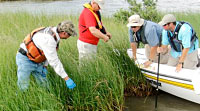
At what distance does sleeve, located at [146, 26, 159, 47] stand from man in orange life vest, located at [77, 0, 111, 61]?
2.17 ft

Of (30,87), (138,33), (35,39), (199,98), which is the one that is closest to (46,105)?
(30,87)

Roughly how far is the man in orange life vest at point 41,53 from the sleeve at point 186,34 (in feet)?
5.49

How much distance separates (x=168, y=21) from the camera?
11.9ft

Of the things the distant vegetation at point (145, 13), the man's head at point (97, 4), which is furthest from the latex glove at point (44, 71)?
the distant vegetation at point (145, 13)

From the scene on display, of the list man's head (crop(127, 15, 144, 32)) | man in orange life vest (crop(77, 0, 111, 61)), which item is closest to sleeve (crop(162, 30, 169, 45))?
man's head (crop(127, 15, 144, 32))

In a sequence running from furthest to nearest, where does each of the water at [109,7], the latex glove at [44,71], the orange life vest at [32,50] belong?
the water at [109,7] < the latex glove at [44,71] < the orange life vest at [32,50]

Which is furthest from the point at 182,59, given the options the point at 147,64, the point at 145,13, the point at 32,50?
the point at 145,13

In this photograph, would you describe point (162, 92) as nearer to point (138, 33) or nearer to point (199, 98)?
point (199, 98)

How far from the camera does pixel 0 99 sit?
9.90 feet

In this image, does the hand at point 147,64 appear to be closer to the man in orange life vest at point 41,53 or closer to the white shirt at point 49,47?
the man in orange life vest at point 41,53

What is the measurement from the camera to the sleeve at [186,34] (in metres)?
3.59

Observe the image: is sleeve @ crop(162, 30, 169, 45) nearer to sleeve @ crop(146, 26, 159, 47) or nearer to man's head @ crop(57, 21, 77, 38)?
sleeve @ crop(146, 26, 159, 47)

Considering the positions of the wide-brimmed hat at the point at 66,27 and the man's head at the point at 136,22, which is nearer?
the wide-brimmed hat at the point at 66,27

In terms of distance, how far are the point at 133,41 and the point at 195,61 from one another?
110cm
